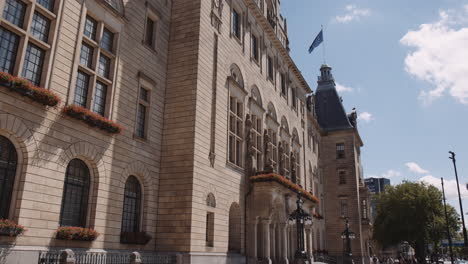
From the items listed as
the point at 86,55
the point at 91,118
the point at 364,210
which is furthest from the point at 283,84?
the point at 364,210

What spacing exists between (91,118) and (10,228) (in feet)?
17.7

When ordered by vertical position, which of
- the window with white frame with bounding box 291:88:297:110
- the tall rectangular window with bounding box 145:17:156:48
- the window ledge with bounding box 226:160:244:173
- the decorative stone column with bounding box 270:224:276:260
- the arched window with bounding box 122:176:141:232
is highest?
the window with white frame with bounding box 291:88:297:110

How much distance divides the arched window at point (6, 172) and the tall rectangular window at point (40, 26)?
4.32 meters

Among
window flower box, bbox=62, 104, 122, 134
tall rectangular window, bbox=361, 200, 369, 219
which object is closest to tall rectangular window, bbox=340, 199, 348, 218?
tall rectangular window, bbox=361, 200, 369, 219

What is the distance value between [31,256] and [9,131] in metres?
4.25

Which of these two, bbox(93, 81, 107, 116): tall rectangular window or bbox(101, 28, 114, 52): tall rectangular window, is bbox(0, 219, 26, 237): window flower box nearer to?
bbox(93, 81, 107, 116): tall rectangular window

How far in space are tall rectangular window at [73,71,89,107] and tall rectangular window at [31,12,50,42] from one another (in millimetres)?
2140

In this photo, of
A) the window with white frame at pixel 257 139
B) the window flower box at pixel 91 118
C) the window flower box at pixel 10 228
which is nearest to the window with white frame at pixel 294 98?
the window with white frame at pixel 257 139

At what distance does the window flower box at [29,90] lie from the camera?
13.4 m

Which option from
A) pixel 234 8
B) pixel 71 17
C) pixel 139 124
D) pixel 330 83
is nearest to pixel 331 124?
pixel 330 83

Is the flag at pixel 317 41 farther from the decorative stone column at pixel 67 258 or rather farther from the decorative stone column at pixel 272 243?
the decorative stone column at pixel 67 258

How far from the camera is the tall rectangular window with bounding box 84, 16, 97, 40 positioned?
59.3ft

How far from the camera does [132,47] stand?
2053 centimetres

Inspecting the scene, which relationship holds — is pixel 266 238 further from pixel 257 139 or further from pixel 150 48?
pixel 150 48
